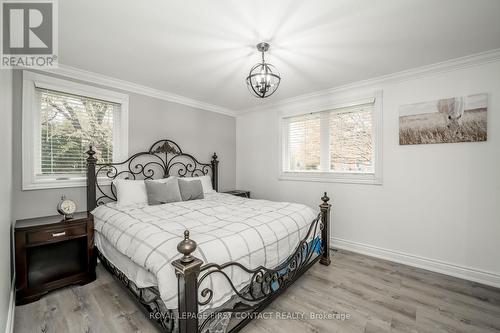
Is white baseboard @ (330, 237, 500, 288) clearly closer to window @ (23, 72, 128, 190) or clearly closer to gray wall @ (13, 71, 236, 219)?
gray wall @ (13, 71, 236, 219)

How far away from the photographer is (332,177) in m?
3.53

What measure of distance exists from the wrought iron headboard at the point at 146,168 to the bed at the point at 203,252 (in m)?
0.02

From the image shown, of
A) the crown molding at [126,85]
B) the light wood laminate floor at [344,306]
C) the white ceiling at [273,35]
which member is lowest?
the light wood laminate floor at [344,306]

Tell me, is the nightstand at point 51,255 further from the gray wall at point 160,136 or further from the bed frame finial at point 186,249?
the bed frame finial at point 186,249

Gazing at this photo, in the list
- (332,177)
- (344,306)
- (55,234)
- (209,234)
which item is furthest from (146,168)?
(344,306)

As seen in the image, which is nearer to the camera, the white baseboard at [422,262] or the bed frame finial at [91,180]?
the white baseboard at [422,262]

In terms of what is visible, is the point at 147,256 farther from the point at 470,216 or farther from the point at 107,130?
the point at 470,216

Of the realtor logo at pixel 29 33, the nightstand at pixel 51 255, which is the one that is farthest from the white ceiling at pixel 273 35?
the nightstand at pixel 51 255

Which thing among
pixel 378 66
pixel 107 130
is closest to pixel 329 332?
pixel 378 66

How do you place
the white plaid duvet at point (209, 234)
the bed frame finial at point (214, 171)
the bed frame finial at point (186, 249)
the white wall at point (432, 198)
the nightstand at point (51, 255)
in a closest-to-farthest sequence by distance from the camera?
the bed frame finial at point (186, 249) → the white plaid duvet at point (209, 234) → the nightstand at point (51, 255) → the white wall at point (432, 198) → the bed frame finial at point (214, 171)

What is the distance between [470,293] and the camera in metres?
2.22

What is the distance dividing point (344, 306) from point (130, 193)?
2728mm

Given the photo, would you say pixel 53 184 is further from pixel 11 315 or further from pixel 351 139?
pixel 351 139

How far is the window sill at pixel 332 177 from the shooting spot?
3171 millimetres
